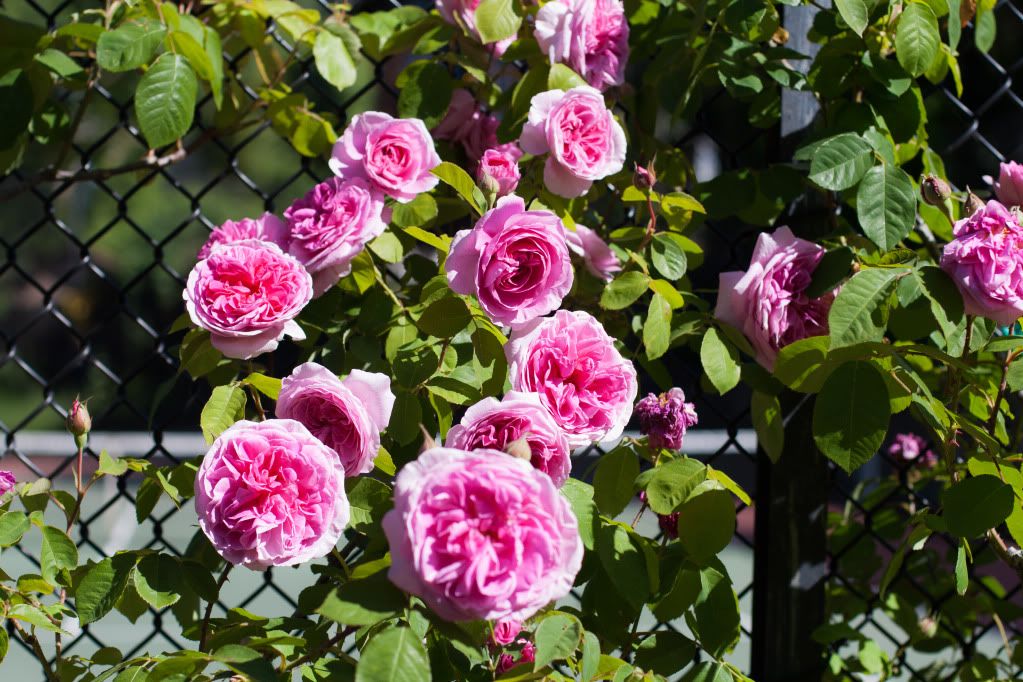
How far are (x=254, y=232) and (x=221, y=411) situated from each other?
0.24 meters

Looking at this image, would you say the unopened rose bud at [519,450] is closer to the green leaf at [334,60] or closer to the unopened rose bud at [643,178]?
the unopened rose bud at [643,178]

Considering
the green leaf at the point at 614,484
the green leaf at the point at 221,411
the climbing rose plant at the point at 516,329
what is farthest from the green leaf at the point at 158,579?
the green leaf at the point at 614,484

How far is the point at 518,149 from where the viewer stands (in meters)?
1.18

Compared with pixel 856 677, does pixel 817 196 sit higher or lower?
higher

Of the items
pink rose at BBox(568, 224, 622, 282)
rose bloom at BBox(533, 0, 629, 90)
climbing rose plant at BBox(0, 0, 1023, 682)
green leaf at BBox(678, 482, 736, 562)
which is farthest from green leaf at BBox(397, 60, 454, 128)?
green leaf at BBox(678, 482, 736, 562)

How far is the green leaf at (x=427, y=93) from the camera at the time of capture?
122 cm

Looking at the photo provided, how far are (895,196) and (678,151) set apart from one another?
37 centimetres

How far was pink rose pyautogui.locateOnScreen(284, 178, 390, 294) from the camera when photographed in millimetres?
1004

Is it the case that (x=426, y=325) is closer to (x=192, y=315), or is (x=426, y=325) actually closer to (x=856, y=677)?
(x=192, y=315)

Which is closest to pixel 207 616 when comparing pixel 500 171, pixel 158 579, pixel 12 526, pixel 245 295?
pixel 158 579

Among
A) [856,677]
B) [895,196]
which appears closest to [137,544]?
[856,677]

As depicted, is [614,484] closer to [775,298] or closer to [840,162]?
[775,298]

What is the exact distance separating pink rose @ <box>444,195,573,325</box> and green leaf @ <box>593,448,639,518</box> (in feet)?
0.69

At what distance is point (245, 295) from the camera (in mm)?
897
